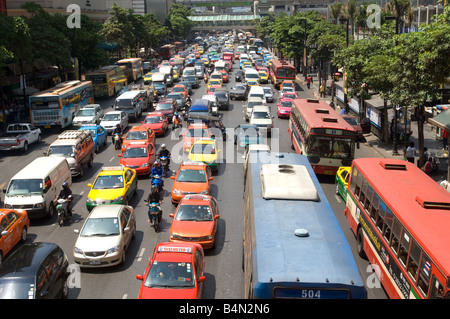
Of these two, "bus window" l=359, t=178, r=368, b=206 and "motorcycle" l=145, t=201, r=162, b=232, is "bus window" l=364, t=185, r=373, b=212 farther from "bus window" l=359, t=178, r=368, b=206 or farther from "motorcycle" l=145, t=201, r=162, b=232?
"motorcycle" l=145, t=201, r=162, b=232

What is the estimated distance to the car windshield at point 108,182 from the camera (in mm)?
20203

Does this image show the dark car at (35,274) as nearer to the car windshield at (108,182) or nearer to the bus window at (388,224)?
the car windshield at (108,182)

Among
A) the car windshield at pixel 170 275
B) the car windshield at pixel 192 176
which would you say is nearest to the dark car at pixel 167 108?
the car windshield at pixel 192 176

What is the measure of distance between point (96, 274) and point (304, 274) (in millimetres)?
8087

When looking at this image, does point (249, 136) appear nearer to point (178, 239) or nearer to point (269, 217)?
point (178, 239)

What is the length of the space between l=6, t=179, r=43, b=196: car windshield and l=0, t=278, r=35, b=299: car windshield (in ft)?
27.2

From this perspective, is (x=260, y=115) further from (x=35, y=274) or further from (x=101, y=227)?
(x=35, y=274)

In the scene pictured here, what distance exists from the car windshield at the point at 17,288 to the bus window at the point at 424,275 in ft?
27.9

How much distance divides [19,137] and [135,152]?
34.6 feet

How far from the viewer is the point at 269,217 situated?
11.5 metres

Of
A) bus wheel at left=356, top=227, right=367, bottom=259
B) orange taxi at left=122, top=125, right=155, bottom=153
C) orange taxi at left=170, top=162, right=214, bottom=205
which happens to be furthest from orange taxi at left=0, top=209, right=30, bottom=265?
bus wheel at left=356, top=227, right=367, bottom=259

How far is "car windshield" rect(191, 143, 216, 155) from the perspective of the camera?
2527 centimetres

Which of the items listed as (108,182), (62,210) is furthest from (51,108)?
(62,210)

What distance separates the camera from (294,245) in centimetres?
991
